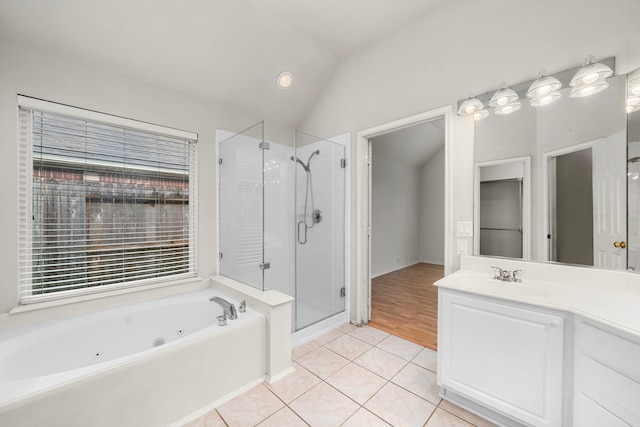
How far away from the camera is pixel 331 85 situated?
2979mm

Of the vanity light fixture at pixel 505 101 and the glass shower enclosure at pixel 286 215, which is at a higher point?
the vanity light fixture at pixel 505 101

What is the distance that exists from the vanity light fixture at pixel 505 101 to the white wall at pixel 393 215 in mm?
2965

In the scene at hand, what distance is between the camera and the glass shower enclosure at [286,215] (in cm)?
247

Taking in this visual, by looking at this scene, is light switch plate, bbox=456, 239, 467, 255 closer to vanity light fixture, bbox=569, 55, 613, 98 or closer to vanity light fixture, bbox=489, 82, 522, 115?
vanity light fixture, bbox=489, 82, 522, 115

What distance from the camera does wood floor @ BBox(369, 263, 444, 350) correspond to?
2578mm

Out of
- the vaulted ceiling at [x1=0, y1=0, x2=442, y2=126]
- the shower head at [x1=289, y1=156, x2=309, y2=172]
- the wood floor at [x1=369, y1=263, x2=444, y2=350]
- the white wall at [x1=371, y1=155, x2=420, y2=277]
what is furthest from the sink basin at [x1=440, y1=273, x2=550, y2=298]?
the white wall at [x1=371, y1=155, x2=420, y2=277]

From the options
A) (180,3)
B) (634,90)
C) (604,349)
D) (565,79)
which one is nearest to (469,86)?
(565,79)

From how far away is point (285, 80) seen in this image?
8.96ft

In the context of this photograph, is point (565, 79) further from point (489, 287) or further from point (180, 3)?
point (180, 3)

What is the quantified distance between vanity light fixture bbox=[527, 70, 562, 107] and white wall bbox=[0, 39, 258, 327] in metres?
2.72

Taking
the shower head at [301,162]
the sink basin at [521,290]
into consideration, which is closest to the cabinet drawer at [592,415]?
the sink basin at [521,290]

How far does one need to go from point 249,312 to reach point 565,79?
2.75 metres

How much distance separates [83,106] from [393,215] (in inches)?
193

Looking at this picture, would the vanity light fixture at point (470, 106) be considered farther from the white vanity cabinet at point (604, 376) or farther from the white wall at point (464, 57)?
the white vanity cabinet at point (604, 376)
